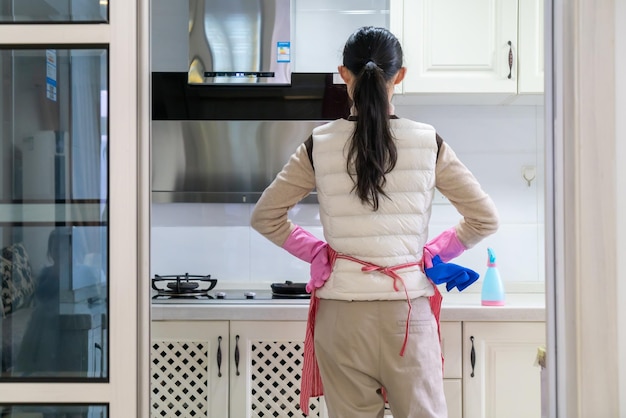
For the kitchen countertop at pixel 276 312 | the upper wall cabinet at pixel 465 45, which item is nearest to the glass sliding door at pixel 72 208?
the kitchen countertop at pixel 276 312

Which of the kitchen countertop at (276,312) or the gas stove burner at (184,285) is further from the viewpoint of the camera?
the gas stove burner at (184,285)

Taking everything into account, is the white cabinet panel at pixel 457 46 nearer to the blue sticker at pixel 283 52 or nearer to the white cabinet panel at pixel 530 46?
the white cabinet panel at pixel 530 46

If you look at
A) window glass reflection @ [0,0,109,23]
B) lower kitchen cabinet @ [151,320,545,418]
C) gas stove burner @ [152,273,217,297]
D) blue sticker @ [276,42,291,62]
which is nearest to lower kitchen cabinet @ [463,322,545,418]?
lower kitchen cabinet @ [151,320,545,418]

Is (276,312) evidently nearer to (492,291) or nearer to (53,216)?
(492,291)

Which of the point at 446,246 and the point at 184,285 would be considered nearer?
the point at 446,246

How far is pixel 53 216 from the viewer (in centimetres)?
135

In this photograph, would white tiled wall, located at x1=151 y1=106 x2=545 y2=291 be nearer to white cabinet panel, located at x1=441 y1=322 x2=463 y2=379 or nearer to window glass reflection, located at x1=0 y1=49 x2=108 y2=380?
white cabinet panel, located at x1=441 y1=322 x2=463 y2=379

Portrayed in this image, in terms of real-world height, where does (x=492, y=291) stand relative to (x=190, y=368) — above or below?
above

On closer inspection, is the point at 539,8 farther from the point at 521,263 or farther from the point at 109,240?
the point at 109,240

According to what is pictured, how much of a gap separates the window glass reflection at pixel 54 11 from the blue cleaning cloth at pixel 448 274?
934 millimetres

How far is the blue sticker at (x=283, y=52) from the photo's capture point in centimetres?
277

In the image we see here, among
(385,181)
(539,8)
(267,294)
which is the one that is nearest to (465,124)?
(539,8)

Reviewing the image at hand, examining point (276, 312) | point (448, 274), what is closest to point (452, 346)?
point (276, 312)

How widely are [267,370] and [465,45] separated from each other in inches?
56.3
